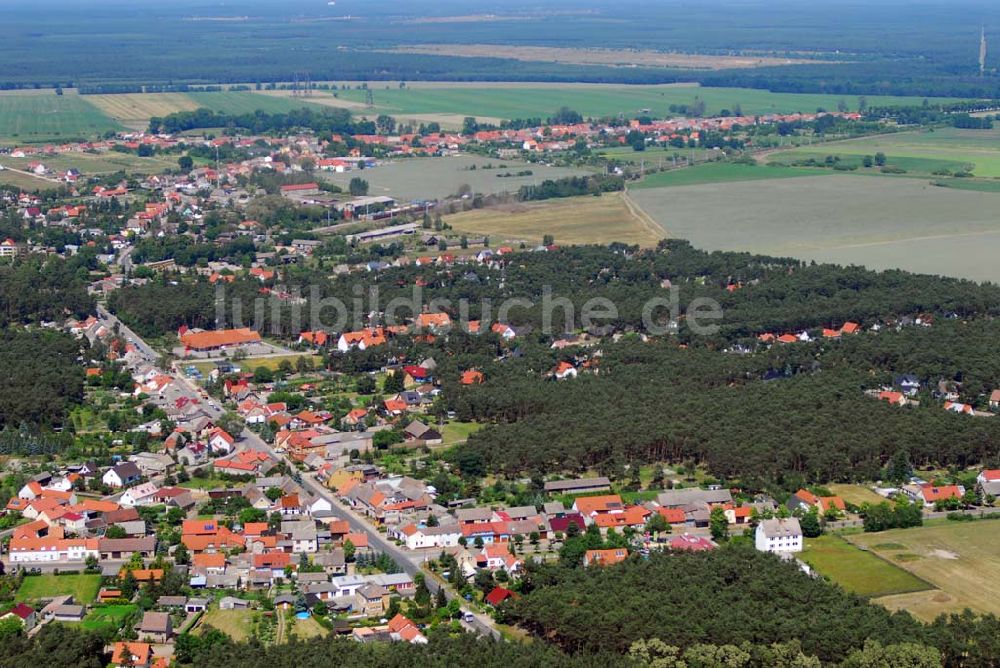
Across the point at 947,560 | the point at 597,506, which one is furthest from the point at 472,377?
the point at 947,560

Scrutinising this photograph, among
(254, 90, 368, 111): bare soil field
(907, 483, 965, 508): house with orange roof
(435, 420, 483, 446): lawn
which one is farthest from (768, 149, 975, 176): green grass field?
(907, 483, 965, 508): house with orange roof

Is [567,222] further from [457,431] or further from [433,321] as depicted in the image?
[457,431]

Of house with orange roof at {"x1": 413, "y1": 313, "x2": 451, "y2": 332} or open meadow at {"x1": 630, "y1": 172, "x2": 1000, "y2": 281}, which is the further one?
open meadow at {"x1": 630, "y1": 172, "x2": 1000, "y2": 281}

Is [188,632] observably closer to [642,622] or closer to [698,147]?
→ [642,622]

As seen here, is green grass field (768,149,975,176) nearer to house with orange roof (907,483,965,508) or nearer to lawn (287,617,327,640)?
house with orange roof (907,483,965,508)

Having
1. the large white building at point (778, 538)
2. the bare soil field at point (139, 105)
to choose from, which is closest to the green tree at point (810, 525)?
the large white building at point (778, 538)

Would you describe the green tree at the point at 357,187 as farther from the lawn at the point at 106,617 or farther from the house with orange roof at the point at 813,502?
the lawn at the point at 106,617

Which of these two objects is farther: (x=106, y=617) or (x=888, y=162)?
(x=888, y=162)
